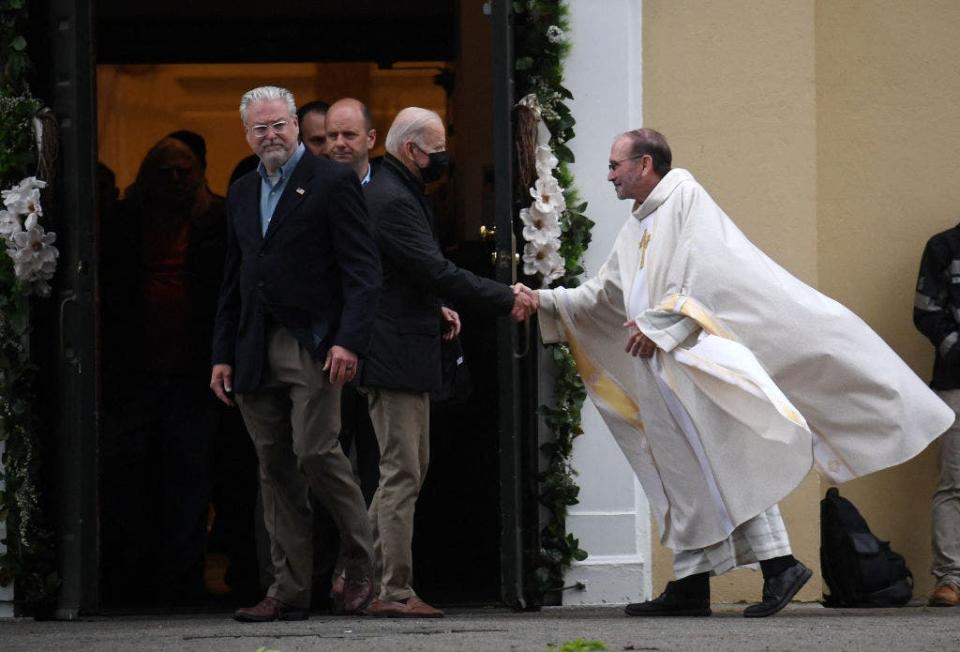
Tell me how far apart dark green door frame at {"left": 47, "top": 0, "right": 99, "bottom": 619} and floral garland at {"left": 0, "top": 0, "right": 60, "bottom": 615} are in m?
0.10

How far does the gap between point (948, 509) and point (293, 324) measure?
3.67 m

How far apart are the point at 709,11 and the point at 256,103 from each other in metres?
2.51

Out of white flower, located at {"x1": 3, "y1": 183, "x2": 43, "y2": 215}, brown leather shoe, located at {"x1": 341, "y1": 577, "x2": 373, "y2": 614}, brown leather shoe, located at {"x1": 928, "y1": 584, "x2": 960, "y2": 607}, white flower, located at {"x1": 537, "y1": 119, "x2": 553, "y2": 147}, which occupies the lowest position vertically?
brown leather shoe, located at {"x1": 928, "y1": 584, "x2": 960, "y2": 607}

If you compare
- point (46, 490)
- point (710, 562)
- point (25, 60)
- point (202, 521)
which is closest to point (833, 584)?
point (710, 562)

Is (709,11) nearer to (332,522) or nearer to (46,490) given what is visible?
(332,522)

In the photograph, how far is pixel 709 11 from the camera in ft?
31.2

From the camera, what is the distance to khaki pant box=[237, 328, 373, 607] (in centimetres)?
793

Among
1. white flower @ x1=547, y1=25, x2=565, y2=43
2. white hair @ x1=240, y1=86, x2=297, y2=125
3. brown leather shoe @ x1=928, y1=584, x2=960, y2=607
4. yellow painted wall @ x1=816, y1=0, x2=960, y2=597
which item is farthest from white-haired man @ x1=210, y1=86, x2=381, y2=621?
brown leather shoe @ x1=928, y1=584, x2=960, y2=607

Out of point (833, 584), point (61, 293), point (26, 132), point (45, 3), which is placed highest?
point (45, 3)

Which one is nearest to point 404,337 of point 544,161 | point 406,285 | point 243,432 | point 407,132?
point 406,285

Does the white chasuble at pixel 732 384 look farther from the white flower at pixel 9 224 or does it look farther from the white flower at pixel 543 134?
the white flower at pixel 9 224

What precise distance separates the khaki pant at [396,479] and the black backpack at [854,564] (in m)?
2.25

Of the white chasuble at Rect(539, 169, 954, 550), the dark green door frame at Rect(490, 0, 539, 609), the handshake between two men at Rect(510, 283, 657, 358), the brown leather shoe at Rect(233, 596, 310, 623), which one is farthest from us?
the dark green door frame at Rect(490, 0, 539, 609)

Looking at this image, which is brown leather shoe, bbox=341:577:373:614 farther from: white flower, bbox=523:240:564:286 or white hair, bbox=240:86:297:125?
white hair, bbox=240:86:297:125
